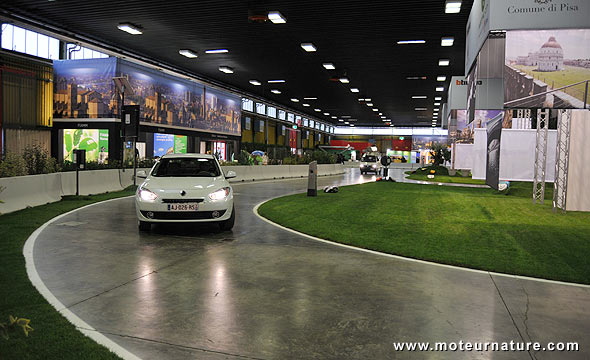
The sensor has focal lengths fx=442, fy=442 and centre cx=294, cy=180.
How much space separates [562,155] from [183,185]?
10268mm

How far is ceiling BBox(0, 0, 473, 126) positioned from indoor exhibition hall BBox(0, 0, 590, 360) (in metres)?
0.14

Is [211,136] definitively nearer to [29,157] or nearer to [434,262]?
[29,157]

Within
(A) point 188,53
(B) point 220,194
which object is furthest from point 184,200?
(A) point 188,53

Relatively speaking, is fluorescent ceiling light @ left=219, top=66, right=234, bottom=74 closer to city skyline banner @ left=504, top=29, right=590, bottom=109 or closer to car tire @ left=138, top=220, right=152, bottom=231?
city skyline banner @ left=504, top=29, right=590, bottom=109

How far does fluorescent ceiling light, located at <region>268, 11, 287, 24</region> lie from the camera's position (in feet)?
52.4

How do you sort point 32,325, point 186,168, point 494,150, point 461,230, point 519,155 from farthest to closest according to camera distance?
point 519,155 < point 494,150 < point 186,168 < point 461,230 < point 32,325

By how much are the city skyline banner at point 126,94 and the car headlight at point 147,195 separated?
14.5 m

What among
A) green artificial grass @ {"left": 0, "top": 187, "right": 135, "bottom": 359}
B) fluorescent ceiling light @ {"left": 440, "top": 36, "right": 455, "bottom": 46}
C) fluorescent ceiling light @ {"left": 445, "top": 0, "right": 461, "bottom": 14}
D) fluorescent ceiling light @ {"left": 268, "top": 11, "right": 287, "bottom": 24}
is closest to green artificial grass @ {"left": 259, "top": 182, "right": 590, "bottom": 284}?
green artificial grass @ {"left": 0, "top": 187, "right": 135, "bottom": 359}

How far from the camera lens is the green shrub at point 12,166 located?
11.3m

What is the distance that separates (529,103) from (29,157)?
13.7 m

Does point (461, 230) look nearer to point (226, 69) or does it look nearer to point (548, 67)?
point (548, 67)

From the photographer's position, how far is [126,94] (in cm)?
2095

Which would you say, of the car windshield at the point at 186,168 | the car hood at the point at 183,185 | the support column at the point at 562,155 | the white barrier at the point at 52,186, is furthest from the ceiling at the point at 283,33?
the car hood at the point at 183,185

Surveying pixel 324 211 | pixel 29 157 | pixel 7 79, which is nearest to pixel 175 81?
pixel 7 79
